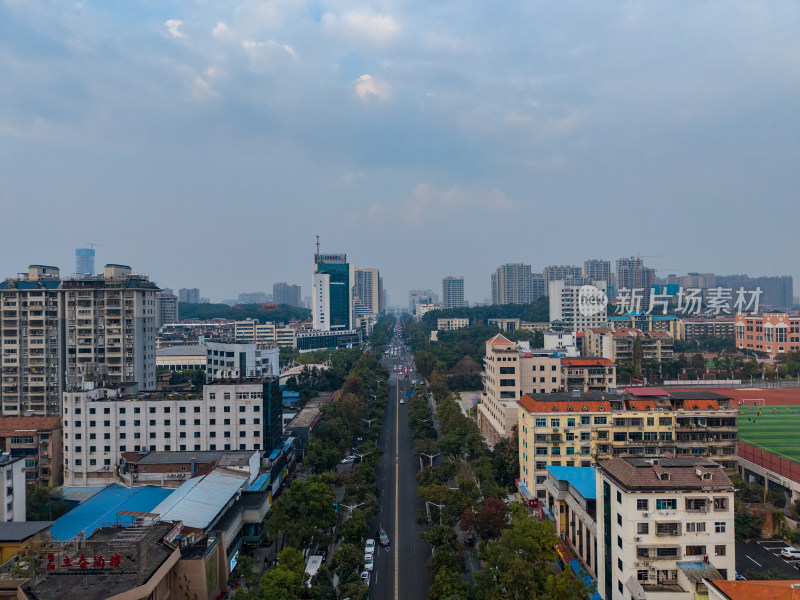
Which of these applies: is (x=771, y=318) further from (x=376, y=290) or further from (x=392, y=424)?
(x=376, y=290)

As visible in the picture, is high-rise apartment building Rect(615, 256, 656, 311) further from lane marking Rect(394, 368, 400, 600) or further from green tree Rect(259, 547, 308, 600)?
green tree Rect(259, 547, 308, 600)

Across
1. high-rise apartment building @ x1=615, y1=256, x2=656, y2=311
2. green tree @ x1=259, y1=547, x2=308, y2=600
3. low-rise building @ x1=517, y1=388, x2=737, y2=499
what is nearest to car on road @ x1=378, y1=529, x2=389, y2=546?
green tree @ x1=259, y1=547, x2=308, y2=600

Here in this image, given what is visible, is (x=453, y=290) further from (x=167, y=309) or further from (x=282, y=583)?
(x=282, y=583)

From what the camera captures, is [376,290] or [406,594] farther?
[376,290]

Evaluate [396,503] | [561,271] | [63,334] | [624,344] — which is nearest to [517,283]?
[561,271]

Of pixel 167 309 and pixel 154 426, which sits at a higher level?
pixel 167 309

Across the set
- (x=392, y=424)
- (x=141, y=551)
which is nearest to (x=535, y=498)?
(x=141, y=551)

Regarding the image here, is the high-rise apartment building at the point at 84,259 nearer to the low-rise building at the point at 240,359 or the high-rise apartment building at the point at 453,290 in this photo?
the high-rise apartment building at the point at 453,290
